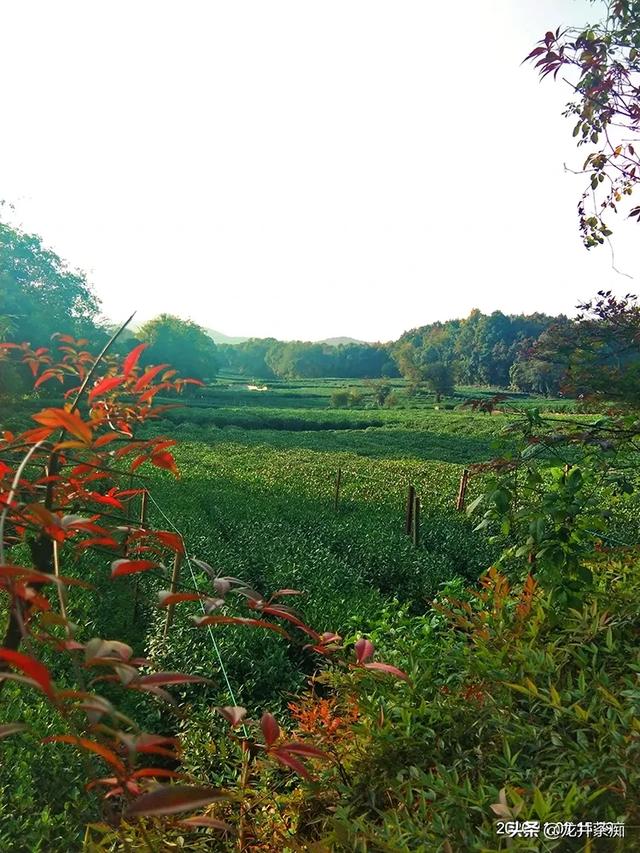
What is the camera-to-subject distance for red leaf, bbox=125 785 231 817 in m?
0.80

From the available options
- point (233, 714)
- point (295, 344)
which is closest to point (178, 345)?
point (233, 714)

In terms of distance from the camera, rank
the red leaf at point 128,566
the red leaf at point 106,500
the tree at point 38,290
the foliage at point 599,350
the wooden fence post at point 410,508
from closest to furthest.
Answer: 1. the red leaf at point 128,566
2. the red leaf at point 106,500
3. the foliage at point 599,350
4. the wooden fence post at point 410,508
5. the tree at point 38,290

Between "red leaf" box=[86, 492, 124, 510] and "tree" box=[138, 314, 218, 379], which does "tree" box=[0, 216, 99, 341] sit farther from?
"red leaf" box=[86, 492, 124, 510]

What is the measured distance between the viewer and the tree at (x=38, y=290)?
106ft

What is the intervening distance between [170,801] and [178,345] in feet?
214

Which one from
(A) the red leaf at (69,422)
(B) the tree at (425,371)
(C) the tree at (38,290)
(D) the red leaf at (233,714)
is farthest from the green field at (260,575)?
(B) the tree at (425,371)

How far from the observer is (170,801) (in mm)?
818

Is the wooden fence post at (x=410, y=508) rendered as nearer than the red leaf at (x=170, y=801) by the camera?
No

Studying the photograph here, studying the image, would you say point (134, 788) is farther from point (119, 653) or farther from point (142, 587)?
point (142, 587)

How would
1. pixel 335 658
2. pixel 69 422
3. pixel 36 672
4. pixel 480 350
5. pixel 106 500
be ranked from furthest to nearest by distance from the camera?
pixel 480 350 → pixel 335 658 → pixel 106 500 → pixel 69 422 → pixel 36 672

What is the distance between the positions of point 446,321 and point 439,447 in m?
93.6

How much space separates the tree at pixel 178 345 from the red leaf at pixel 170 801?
59711 mm

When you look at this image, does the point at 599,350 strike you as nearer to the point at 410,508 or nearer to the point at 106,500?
the point at 106,500

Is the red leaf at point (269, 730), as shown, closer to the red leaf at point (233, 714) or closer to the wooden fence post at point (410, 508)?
the red leaf at point (233, 714)
